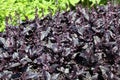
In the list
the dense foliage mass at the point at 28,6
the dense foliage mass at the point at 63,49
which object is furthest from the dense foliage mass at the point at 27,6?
the dense foliage mass at the point at 63,49

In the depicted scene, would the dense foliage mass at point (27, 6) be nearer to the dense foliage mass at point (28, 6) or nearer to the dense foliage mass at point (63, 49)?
the dense foliage mass at point (28, 6)

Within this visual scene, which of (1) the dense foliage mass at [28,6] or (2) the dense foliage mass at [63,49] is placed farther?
(1) the dense foliage mass at [28,6]

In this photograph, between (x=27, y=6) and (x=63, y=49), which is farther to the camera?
(x=27, y=6)

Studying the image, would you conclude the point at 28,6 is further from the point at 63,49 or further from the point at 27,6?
the point at 63,49

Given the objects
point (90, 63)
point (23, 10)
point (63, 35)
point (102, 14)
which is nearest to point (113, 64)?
point (90, 63)

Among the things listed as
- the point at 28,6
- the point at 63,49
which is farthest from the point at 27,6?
the point at 63,49

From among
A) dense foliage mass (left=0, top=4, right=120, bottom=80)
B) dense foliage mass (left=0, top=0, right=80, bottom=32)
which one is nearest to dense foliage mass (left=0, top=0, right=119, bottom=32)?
dense foliage mass (left=0, top=0, right=80, bottom=32)

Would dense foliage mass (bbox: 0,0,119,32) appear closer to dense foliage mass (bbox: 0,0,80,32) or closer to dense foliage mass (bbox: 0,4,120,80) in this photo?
dense foliage mass (bbox: 0,0,80,32)

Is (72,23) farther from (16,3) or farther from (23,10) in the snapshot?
(16,3)

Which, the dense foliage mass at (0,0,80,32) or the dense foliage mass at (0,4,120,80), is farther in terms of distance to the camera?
the dense foliage mass at (0,0,80,32)

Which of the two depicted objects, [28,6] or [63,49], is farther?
[28,6]
